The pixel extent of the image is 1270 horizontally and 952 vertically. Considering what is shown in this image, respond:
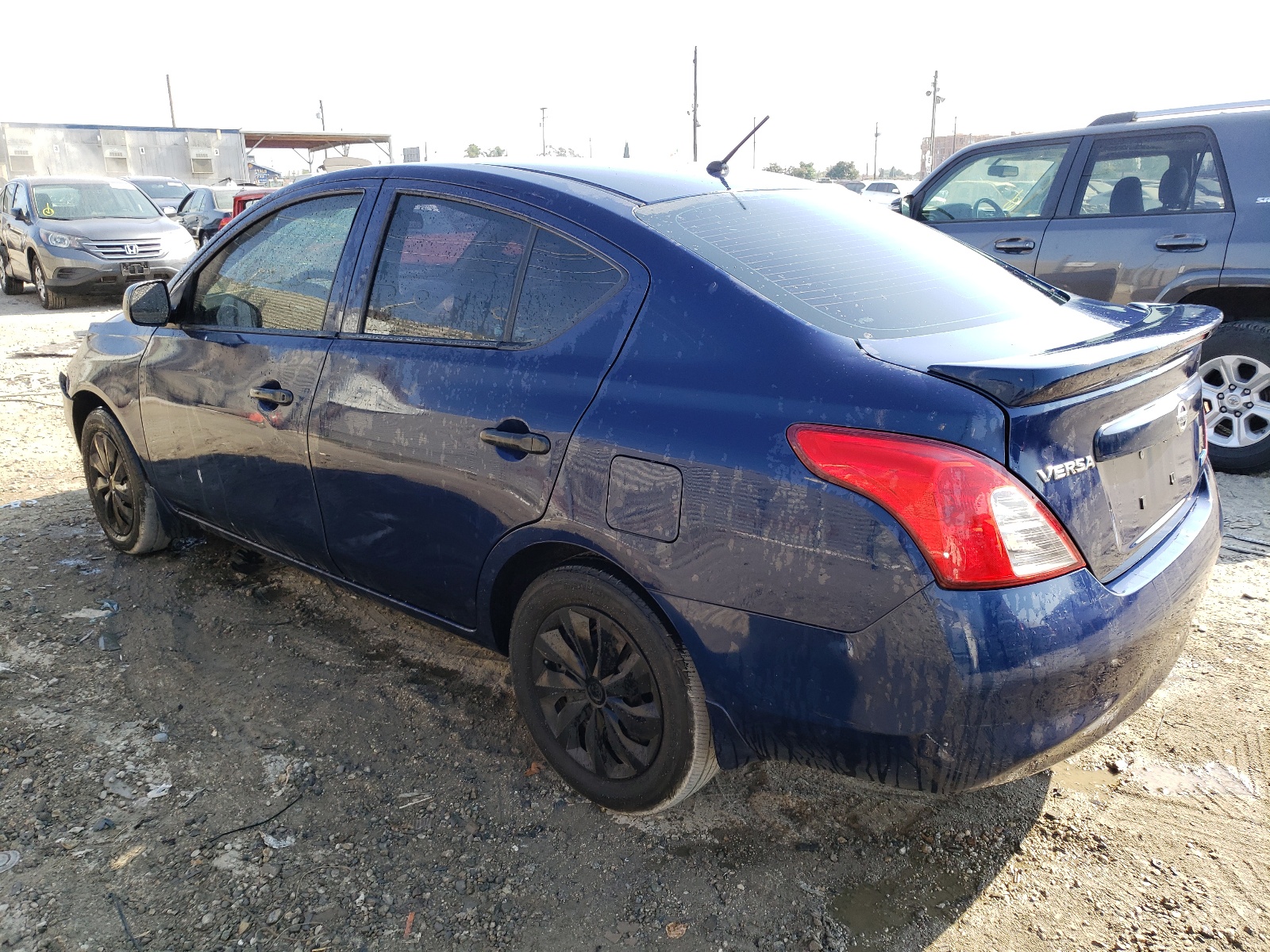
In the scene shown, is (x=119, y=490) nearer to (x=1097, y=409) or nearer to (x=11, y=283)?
(x=1097, y=409)

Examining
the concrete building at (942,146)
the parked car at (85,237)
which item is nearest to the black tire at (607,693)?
the parked car at (85,237)

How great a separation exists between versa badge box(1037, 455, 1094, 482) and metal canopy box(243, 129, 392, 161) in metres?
36.6

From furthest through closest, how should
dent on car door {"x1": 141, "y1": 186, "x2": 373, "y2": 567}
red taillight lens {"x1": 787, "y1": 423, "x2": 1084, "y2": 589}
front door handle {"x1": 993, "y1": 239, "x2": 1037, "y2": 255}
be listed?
front door handle {"x1": 993, "y1": 239, "x2": 1037, "y2": 255} < dent on car door {"x1": 141, "y1": 186, "x2": 373, "y2": 567} < red taillight lens {"x1": 787, "y1": 423, "x2": 1084, "y2": 589}

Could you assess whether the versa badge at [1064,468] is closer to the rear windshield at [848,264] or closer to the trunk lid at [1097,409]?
the trunk lid at [1097,409]

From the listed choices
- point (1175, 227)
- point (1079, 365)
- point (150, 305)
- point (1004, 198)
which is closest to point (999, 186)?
point (1004, 198)

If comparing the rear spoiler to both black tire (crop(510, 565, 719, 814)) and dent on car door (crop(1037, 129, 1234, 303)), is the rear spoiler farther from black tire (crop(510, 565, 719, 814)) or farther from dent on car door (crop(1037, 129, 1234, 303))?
dent on car door (crop(1037, 129, 1234, 303))

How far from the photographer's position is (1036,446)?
195 cm

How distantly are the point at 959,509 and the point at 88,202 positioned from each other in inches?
582

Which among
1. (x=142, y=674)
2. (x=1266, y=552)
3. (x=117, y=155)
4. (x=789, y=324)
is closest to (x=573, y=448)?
(x=789, y=324)

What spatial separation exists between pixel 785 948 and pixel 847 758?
48 cm

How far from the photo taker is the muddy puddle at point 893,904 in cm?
224

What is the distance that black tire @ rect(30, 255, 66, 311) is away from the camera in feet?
42.1

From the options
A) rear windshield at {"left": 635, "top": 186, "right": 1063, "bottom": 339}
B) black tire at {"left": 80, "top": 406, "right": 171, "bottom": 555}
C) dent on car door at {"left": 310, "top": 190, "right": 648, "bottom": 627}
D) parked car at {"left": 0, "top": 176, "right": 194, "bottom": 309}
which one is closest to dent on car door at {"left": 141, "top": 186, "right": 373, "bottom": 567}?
dent on car door at {"left": 310, "top": 190, "right": 648, "bottom": 627}

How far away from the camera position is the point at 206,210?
57.1 ft
